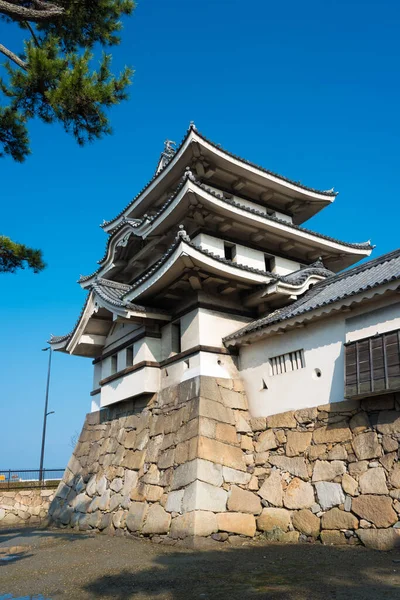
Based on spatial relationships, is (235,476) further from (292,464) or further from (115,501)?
(115,501)

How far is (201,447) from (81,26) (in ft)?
26.9

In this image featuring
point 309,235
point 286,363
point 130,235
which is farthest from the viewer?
point 130,235

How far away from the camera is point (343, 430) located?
28.8 ft

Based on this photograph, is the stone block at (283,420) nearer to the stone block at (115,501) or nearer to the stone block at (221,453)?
the stone block at (221,453)

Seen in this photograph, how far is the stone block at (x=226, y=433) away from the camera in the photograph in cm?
1016

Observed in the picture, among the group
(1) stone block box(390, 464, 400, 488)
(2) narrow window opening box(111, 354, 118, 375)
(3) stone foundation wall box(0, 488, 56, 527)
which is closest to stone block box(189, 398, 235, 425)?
(1) stone block box(390, 464, 400, 488)

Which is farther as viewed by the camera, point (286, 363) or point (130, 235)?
point (130, 235)

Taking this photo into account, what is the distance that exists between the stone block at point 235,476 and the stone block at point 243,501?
0.50ft

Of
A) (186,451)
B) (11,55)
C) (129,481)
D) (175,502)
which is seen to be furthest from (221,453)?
(11,55)

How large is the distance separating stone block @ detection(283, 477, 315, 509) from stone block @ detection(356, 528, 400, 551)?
1.20m

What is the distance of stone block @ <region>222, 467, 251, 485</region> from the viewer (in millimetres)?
9703

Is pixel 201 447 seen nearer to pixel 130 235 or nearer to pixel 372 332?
pixel 372 332

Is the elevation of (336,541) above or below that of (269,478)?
below

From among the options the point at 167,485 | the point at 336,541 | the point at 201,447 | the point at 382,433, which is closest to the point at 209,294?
the point at 201,447
